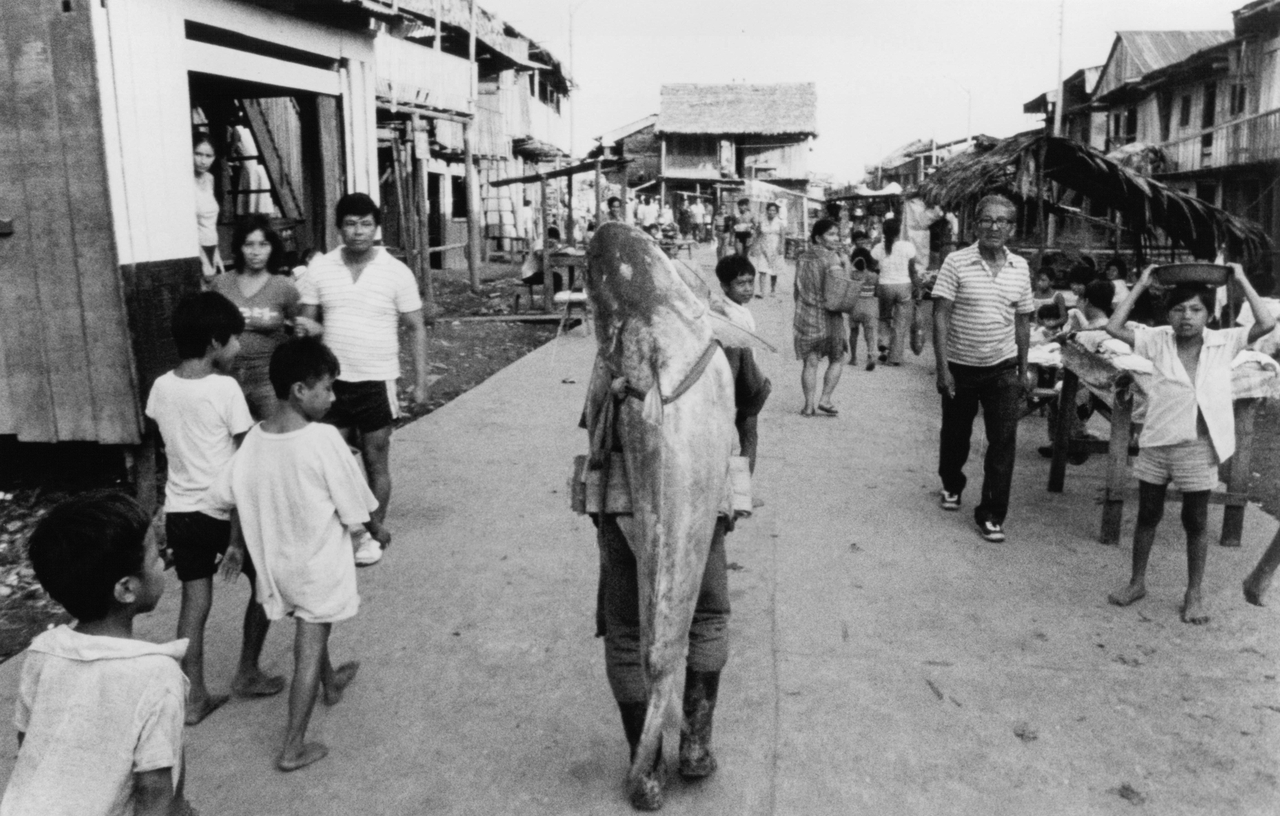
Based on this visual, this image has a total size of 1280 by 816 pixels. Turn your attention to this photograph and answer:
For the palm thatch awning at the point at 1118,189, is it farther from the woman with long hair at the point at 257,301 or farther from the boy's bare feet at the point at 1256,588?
the woman with long hair at the point at 257,301

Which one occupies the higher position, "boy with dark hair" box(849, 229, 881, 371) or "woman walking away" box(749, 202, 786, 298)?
"woman walking away" box(749, 202, 786, 298)

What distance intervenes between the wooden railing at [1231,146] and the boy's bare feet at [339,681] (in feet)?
68.5

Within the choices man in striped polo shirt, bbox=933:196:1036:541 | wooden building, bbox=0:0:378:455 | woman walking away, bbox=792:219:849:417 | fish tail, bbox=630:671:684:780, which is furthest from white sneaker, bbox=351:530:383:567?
woman walking away, bbox=792:219:849:417

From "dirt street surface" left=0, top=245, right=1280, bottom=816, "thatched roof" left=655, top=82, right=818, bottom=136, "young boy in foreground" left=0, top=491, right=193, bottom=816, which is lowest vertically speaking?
"dirt street surface" left=0, top=245, right=1280, bottom=816

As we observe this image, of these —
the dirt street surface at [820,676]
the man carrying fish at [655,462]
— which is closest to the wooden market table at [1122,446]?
the dirt street surface at [820,676]

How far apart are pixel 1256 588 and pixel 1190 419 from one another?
800 millimetres

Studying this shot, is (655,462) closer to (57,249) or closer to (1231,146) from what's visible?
(57,249)

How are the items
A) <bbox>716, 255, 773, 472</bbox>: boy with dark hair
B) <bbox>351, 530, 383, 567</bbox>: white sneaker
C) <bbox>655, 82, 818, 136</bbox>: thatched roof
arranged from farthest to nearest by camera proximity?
<bbox>655, 82, 818, 136</bbox>: thatched roof → <bbox>351, 530, 383, 567</bbox>: white sneaker → <bbox>716, 255, 773, 472</bbox>: boy with dark hair

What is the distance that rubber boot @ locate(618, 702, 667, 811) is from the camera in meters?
3.01

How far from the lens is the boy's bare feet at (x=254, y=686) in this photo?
3.74m

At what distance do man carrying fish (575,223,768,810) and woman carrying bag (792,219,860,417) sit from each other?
19.9 ft

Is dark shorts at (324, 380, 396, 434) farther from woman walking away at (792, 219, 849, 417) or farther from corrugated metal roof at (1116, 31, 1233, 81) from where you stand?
corrugated metal roof at (1116, 31, 1233, 81)

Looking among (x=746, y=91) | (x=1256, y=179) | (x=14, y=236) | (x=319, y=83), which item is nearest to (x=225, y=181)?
(x=319, y=83)

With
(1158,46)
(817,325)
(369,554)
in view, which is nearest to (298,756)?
(369,554)
